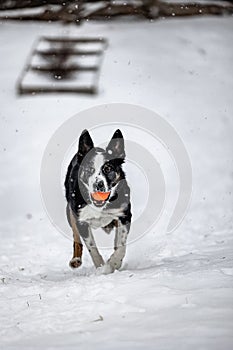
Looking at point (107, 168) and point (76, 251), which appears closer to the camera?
point (107, 168)

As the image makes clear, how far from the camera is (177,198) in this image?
867 cm

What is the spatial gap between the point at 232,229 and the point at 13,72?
27.7ft

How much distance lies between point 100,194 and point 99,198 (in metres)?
0.04

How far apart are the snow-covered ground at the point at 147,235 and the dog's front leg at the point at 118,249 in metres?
0.20

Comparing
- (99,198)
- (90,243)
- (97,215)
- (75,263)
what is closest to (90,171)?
(99,198)

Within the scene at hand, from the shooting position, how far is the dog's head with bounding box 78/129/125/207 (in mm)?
5617

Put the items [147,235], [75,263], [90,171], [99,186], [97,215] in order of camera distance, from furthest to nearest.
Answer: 1. [147,235]
2. [75,263]
3. [97,215]
4. [90,171]
5. [99,186]

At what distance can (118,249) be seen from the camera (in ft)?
18.6

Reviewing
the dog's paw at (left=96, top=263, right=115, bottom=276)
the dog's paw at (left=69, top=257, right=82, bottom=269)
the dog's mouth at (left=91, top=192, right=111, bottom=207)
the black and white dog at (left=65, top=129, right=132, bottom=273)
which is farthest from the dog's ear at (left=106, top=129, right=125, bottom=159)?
the dog's paw at (left=69, top=257, right=82, bottom=269)

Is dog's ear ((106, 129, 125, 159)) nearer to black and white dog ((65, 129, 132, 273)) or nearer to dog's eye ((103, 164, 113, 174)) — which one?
black and white dog ((65, 129, 132, 273))

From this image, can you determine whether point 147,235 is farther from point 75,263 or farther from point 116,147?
point 116,147

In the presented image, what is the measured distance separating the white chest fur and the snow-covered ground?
20.7 inches

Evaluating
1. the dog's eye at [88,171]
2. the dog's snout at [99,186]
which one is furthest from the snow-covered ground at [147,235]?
the dog's eye at [88,171]

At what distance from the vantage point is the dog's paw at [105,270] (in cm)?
545
